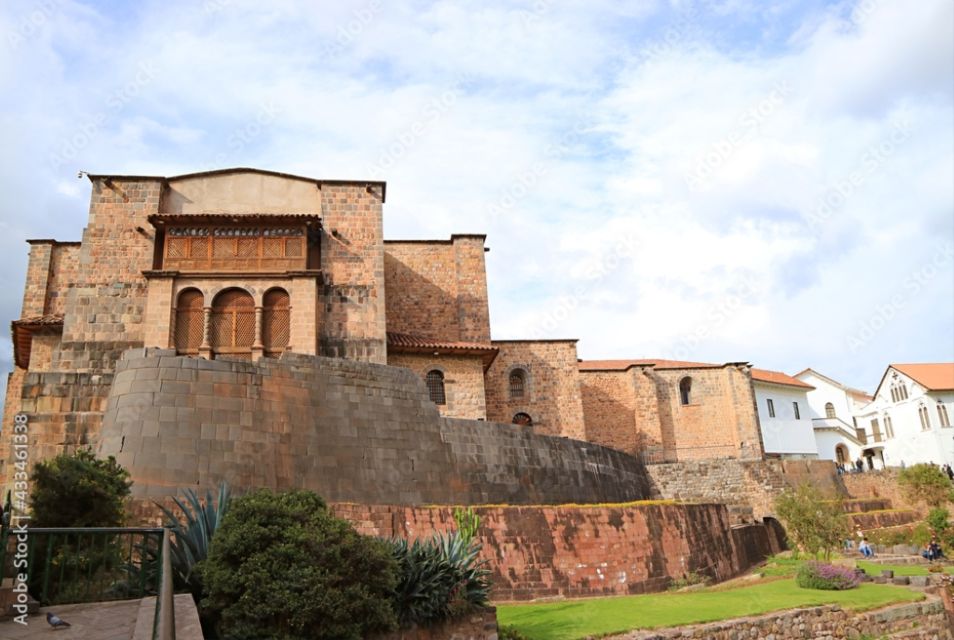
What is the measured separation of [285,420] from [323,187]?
15535 mm

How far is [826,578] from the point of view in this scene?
19.3 m

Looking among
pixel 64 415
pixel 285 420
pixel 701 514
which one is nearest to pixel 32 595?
pixel 285 420

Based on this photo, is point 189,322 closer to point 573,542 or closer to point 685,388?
point 573,542

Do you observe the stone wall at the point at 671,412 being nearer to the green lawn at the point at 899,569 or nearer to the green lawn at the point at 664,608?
the green lawn at the point at 899,569

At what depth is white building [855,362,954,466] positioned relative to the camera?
172 feet

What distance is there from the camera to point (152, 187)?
2947 cm

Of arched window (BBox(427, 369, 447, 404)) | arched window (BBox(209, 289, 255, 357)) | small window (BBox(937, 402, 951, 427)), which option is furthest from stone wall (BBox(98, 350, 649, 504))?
small window (BBox(937, 402, 951, 427))

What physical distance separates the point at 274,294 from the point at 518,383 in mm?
12907

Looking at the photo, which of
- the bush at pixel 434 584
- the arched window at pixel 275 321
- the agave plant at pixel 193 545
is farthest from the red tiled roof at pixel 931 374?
the agave plant at pixel 193 545

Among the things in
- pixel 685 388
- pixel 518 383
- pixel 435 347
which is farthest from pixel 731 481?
pixel 435 347

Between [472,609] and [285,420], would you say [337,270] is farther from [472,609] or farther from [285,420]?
[472,609]

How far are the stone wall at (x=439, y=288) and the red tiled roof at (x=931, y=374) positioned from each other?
1460 inches

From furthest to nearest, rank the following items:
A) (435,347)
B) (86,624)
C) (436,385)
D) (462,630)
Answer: (436,385), (435,347), (462,630), (86,624)

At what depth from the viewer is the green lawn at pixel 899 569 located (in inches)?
901
